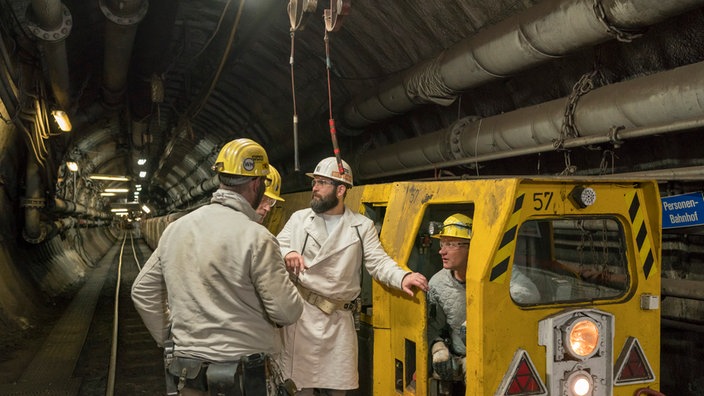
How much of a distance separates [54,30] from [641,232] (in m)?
7.15

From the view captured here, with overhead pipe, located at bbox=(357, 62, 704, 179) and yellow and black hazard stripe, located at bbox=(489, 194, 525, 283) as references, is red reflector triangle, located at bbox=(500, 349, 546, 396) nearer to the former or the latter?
yellow and black hazard stripe, located at bbox=(489, 194, 525, 283)

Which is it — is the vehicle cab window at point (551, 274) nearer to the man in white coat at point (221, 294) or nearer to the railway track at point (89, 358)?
the man in white coat at point (221, 294)

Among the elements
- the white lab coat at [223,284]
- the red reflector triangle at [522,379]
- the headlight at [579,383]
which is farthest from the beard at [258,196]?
the headlight at [579,383]

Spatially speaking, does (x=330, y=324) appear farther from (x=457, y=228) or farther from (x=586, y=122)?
(x=586, y=122)

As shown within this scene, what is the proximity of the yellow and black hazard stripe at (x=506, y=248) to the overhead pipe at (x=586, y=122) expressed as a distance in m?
2.05

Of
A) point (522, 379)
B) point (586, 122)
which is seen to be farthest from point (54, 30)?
point (522, 379)

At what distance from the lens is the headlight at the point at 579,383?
3.09 m

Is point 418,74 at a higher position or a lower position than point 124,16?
lower

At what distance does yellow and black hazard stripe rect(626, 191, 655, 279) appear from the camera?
3369 mm

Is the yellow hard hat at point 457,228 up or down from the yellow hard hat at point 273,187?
down

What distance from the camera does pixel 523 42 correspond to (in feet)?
18.4

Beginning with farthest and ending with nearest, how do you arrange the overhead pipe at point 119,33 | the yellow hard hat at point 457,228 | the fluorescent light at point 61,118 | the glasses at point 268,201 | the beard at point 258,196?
1. the fluorescent light at point 61,118
2. the overhead pipe at point 119,33
3. the glasses at point 268,201
4. the yellow hard hat at point 457,228
5. the beard at point 258,196

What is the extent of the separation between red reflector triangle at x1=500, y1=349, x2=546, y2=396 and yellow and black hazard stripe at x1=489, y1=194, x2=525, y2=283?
0.42 metres

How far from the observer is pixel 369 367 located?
462cm
